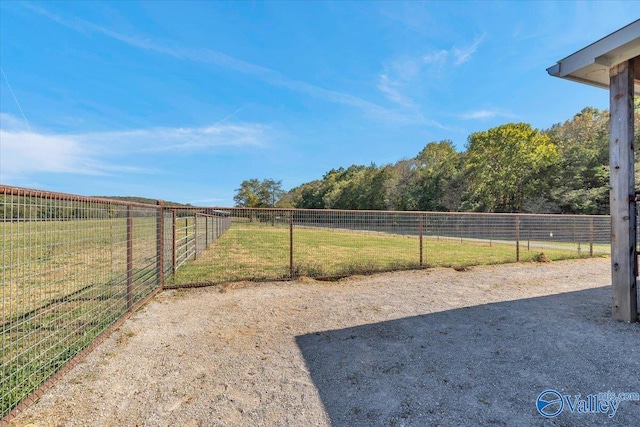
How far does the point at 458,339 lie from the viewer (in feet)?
10.4

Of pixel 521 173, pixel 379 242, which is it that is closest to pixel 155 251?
pixel 379 242

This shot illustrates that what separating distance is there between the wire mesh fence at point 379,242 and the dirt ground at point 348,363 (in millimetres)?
1861

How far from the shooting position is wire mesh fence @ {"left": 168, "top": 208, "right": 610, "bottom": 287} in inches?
254

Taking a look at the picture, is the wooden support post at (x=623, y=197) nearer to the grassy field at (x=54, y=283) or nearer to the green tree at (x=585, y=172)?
the grassy field at (x=54, y=283)

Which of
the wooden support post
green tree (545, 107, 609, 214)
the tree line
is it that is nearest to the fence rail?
the wooden support post

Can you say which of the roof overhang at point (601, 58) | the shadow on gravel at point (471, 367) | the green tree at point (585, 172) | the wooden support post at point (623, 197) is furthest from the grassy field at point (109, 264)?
the green tree at point (585, 172)

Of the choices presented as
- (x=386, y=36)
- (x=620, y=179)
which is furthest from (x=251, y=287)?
(x=386, y=36)

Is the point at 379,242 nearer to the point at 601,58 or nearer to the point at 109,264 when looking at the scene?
the point at 601,58

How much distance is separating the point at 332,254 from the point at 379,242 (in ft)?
4.60

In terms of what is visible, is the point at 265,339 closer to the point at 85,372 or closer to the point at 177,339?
the point at 177,339

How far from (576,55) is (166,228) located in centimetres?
669

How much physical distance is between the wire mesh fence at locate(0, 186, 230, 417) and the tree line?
23.2m

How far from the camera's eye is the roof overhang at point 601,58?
10.8ft

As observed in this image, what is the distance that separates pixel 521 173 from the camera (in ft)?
74.1
